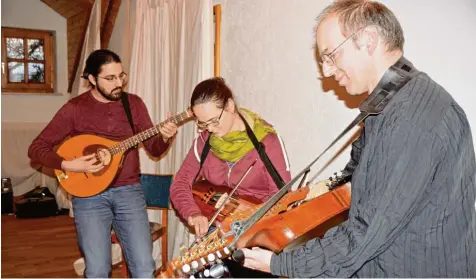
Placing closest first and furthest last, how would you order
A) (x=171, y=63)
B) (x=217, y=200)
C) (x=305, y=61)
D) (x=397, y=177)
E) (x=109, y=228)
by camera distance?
1. (x=397, y=177)
2. (x=217, y=200)
3. (x=305, y=61)
4. (x=109, y=228)
5. (x=171, y=63)

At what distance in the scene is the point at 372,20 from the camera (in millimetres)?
1137

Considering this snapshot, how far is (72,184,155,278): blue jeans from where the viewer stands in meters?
2.39

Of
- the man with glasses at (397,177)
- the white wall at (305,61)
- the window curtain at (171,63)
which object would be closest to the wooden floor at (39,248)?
the window curtain at (171,63)

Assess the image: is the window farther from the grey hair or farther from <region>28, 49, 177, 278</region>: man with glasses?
the grey hair

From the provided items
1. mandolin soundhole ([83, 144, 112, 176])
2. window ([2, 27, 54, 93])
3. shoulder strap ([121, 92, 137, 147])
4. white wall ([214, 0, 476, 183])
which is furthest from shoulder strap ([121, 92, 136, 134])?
window ([2, 27, 54, 93])

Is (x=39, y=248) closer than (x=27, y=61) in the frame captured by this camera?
Yes

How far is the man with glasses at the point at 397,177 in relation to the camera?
0.99 metres

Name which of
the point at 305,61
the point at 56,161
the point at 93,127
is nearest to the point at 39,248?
the point at 56,161

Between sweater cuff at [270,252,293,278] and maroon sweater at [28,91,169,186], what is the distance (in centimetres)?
153

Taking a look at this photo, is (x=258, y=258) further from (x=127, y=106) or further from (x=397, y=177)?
(x=127, y=106)

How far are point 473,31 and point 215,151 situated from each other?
119 cm

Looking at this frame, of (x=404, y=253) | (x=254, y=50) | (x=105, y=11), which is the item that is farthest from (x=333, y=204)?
(x=105, y=11)

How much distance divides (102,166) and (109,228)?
1.18 ft

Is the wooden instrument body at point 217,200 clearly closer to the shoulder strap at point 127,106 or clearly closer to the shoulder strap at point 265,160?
the shoulder strap at point 265,160
